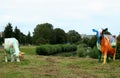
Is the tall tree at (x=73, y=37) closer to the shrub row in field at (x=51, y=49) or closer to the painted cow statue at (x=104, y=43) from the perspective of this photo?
the shrub row in field at (x=51, y=49)

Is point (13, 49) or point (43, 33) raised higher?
point (43, 33)

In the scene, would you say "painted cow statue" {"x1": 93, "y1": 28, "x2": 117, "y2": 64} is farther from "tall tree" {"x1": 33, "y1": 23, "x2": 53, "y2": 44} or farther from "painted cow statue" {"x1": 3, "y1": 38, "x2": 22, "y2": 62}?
"tall tree" {"x1": 33, "y1": 23, "x2": 53, "y2": 44}

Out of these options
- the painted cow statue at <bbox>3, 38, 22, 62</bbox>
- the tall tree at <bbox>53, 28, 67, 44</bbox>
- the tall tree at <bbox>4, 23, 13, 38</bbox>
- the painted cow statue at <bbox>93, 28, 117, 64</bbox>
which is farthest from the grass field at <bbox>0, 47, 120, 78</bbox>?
the tall tree at <bbox>53, 28, 67, 44</bbox>

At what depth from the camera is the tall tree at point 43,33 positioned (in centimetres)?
11419

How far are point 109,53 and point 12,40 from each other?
682 centimetres

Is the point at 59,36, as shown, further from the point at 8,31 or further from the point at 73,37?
the point at 8,31

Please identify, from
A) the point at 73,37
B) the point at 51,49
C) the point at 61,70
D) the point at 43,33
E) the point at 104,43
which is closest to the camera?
the point at 61,70

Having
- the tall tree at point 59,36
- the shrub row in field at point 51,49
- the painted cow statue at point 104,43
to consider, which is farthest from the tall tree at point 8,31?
the painted cow statue at point 104,43

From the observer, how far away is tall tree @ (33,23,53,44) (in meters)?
114

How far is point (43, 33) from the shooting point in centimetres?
11881

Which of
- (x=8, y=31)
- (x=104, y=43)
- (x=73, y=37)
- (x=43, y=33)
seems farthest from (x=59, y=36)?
(x=104, y=43)

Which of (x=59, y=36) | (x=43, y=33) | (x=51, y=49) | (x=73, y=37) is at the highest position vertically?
(x=43, y=33)

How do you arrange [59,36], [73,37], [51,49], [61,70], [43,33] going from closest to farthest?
[61,70], [51,49], [43,33], [59,36], [73,37]

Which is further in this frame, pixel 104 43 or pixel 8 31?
pixel 8 31
